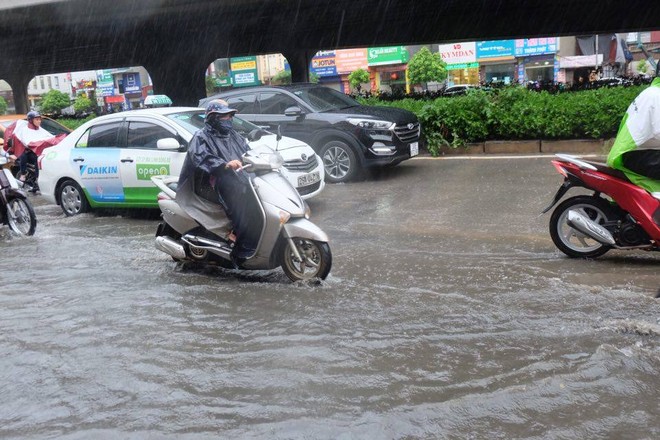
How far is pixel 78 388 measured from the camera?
4.42m

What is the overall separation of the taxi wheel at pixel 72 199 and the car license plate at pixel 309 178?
11.7 ft

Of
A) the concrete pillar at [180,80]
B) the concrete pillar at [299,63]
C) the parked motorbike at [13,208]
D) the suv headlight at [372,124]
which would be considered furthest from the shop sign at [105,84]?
the parked motorbike at [13,208]

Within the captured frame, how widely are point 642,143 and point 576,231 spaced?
1037mm

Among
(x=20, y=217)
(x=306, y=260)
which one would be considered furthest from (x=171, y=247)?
(x=20, y=217)

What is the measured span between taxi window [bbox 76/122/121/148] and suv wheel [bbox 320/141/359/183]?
11.3 feet

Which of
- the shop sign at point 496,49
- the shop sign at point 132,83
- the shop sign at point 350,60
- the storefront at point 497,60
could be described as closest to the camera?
the shop sign at point 496,49

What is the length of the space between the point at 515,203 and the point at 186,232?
4.52m

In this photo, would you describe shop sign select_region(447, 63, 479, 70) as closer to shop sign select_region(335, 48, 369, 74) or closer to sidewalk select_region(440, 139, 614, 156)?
shop sign select_region(335, 48, 369, 74)

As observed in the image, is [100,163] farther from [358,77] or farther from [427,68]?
[358,77]

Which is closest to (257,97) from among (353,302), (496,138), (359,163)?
(359,163)

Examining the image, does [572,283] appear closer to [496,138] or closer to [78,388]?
[78,388]

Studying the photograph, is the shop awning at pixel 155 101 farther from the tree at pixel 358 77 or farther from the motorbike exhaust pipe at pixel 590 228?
the tree at pixel 358 77

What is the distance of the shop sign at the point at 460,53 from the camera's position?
2258 inches

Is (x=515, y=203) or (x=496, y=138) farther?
(x=496, y=138)
